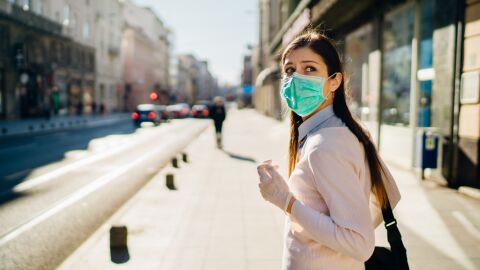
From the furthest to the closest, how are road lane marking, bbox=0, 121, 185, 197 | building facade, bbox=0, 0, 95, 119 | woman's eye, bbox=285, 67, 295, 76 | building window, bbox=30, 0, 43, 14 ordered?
building window, bbox=30, 0, 43, 14
building facade, bbox=0, 0, 95, 119
road lane marking, bbox=0, 121, 185, 197
woman's eye, bbox=285, 67, 295, 76

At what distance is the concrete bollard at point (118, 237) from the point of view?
190 inches

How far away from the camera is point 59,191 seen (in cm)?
820

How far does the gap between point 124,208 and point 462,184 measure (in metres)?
6.17

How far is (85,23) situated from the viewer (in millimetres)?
46062

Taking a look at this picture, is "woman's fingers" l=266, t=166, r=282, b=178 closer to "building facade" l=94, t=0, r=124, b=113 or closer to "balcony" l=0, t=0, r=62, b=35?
"balcony" l=0, t=0, r=62, b=35

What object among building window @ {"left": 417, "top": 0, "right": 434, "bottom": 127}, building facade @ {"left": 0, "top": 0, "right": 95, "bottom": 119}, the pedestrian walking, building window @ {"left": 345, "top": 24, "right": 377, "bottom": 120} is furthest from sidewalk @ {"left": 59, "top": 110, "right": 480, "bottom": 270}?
building facade @ {"left": 0, "top": 0, "right": 95, "bottom": 119}

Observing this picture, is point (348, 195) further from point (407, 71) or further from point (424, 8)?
point (407, 71)

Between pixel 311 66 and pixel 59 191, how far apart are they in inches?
298

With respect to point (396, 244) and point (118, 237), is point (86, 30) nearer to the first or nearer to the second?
point (118, 237)

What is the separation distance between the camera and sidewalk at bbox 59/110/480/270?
4.48m

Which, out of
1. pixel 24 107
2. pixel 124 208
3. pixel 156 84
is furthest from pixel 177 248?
pixel 156 84

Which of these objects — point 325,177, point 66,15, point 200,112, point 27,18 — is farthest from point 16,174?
point 66,15

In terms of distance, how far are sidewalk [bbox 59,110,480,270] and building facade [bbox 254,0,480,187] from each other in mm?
1093

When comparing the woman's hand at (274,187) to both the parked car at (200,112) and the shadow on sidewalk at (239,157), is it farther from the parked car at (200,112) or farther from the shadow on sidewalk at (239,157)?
the parked car at (200,112)
